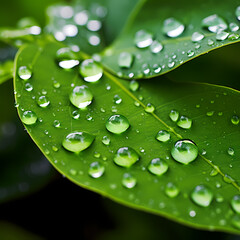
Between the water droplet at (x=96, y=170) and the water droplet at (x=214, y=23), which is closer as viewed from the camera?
the water droplet at (x=96, y=170)

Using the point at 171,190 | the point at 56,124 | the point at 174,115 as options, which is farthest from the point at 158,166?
the point at 56,124

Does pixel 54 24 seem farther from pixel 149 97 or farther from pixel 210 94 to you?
pixel 210 94

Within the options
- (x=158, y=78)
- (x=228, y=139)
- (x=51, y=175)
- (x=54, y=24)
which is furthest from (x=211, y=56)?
(x=51, y=175)

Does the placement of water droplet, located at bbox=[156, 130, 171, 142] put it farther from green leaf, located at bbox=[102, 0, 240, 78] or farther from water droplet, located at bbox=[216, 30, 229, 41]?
water droplet, located at bbox=[216, 30, 229, 41]

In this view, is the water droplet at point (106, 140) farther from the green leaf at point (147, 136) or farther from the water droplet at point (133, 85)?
the water droplet at point (133, 85)

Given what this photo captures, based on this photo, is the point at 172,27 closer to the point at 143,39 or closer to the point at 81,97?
the point at 143,39

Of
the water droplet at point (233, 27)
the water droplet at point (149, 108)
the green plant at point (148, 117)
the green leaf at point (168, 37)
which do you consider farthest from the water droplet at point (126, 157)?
the water droplet at point (233, 27)
